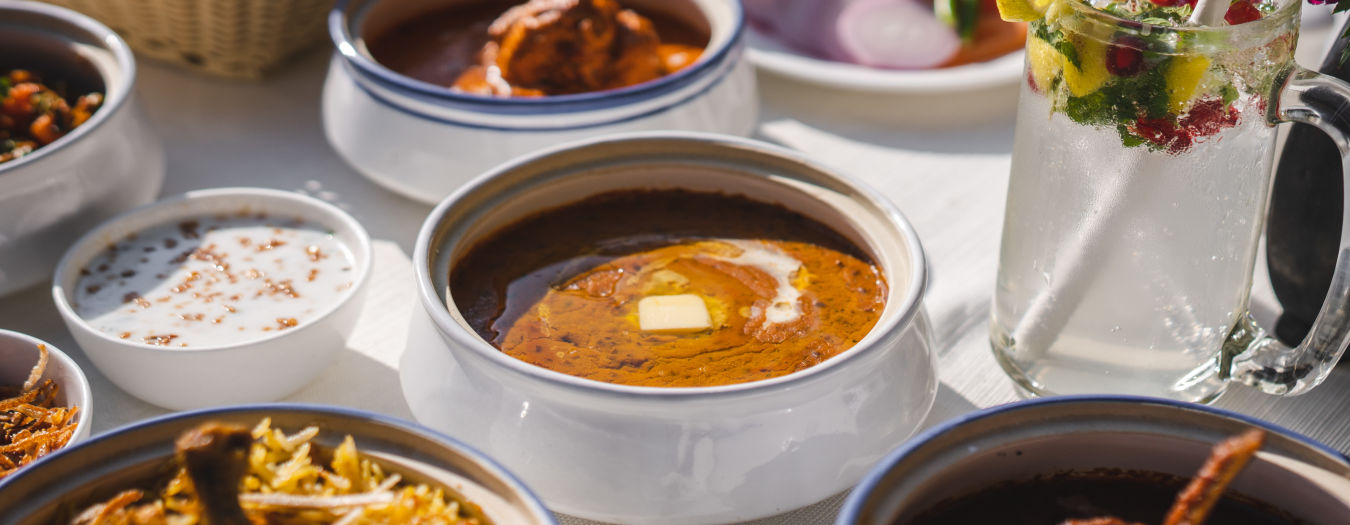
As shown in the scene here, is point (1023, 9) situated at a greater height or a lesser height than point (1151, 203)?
greater

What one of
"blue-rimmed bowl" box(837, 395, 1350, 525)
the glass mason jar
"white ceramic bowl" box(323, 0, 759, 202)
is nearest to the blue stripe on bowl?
"white ceramic bowl" box(323, 0, 759, 202)

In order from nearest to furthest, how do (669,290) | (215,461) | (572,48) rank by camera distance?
(215,461), (669,290), (572,48)

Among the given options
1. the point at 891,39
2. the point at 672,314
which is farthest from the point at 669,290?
the point at 891,39

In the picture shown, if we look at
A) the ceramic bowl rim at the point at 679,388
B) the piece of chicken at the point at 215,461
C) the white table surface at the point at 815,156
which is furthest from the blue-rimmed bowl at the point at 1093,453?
the piece of chicken at the point at 215,461

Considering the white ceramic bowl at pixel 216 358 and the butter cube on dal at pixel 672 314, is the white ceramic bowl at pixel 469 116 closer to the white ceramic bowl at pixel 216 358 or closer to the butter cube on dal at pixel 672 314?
the white ceramic bowl at pixel 216 358

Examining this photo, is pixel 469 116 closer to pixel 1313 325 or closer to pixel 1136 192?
pixel 1136 192

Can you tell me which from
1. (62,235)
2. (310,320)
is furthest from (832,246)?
(62,235)

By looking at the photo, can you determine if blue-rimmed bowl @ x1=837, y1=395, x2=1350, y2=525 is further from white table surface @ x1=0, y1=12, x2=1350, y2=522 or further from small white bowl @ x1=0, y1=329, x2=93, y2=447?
small white bowl @ x1=0, y1=329, x2=93, y2=447

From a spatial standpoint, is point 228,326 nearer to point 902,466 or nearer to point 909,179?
point 902,466
